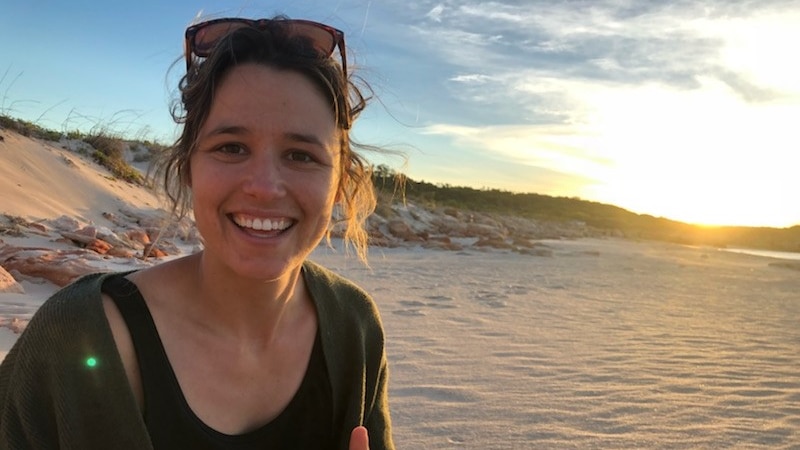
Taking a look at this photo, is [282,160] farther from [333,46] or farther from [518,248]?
[518,248]

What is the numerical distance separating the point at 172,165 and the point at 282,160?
1.43 feet

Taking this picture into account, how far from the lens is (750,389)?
165 inches

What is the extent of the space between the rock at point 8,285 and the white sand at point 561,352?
91mm

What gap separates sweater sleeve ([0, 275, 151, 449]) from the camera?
4.58 ft

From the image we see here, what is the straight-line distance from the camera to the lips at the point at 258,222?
66.2 inches

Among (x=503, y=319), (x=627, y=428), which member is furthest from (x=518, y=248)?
(x=627, y=428)

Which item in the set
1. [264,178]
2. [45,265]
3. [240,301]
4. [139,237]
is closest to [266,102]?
[264,178]

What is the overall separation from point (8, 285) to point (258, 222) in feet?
12.1

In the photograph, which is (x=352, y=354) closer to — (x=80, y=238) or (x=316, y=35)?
(x=316, y=35)

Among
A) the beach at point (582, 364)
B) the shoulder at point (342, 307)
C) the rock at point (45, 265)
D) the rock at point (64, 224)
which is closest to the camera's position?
the shoulder at point (342, 307)

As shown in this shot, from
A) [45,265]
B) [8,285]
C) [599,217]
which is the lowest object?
[8,285]

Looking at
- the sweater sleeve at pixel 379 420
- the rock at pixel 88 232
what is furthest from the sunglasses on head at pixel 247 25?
the rock at pixel 88 232

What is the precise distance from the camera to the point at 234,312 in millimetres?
1841

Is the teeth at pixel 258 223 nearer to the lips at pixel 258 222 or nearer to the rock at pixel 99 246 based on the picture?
the lips at pixel 258 222
